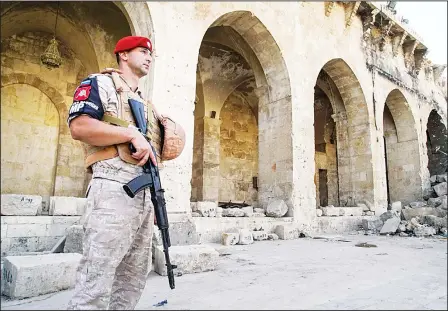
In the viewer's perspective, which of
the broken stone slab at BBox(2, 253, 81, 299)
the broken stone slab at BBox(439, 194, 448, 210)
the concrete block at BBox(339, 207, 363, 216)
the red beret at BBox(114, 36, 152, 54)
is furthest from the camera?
Result: the broken stone slab at BBox(439, 194, 448, 210)

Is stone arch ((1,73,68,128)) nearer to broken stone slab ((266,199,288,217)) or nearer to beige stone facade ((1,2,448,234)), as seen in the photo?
beige stone facade ((1,2,448,234))

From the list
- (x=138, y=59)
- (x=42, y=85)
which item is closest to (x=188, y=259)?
(x=138, y=59)

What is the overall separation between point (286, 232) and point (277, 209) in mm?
641

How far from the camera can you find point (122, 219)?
146 centimetres

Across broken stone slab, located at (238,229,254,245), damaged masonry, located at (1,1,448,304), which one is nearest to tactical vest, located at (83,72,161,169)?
damaged masonry, located at (1,1,448,304)

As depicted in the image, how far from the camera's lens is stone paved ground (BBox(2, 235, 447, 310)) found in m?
2.04

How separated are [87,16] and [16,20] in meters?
1.81

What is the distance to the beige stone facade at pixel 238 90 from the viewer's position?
5422 millimetres

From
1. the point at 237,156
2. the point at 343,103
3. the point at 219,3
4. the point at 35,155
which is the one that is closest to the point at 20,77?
the point at 35,155

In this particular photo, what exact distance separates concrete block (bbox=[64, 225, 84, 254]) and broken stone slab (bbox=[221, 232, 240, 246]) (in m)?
2.41

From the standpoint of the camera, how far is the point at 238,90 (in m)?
12.6

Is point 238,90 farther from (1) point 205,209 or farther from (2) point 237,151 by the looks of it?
(1) point 205,209

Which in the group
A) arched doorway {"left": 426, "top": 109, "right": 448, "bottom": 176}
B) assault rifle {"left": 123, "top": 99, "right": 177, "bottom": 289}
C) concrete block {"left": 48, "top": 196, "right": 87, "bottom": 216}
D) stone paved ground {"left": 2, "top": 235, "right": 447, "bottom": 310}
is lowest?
stone paved ground {"left": 2, "top": 235, "right": 447, "bottom": 310}

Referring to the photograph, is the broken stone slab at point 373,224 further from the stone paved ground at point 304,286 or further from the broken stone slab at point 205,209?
the broken stone slab at point 205,209
